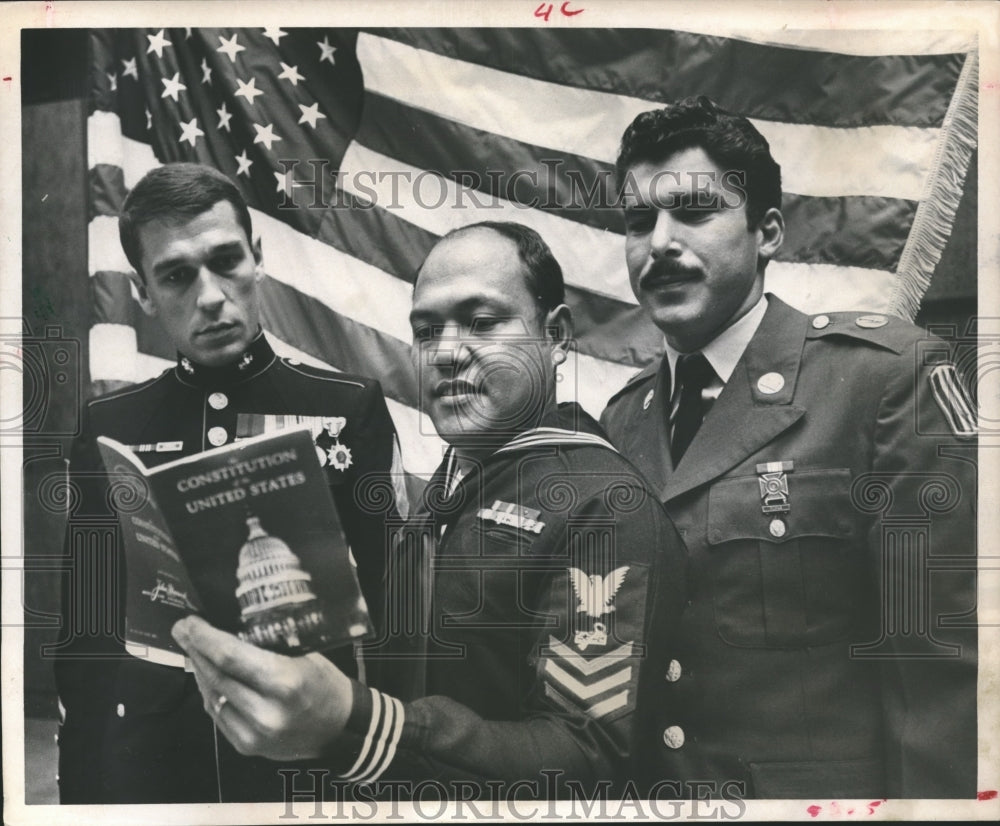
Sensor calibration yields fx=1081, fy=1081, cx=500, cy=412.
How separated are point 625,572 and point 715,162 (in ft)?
3.81

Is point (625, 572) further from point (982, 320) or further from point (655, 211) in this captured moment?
point (982, 320)

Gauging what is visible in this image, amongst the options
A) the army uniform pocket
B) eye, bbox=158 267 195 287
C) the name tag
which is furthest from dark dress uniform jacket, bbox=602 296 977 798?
eye, bbox=158 267 195 287

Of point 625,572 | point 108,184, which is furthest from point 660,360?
point 108,184

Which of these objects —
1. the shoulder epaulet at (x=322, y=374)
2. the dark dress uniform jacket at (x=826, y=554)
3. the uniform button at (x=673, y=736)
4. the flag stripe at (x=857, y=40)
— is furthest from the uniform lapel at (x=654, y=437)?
the flag stripe at (x=857, y=40)

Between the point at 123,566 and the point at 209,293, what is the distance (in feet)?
2.64

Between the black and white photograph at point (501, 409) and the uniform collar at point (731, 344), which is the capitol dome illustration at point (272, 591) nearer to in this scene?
the black and white photograph at point (501, 409)

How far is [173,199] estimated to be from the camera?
302cm

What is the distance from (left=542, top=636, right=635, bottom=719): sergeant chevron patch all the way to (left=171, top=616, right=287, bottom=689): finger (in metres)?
0.73

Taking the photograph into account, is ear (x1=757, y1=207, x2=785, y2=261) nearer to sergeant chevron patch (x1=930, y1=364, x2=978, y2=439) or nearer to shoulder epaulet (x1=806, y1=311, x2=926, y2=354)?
shoulder epaulet (x1=806, y1=311, x2=926, y2=354)

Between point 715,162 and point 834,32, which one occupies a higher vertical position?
point 834,32

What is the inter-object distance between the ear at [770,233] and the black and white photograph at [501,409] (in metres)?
0.01

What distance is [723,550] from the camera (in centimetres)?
292

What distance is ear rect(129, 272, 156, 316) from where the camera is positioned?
3.03 meters

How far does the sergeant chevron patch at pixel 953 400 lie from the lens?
9.87 feet
